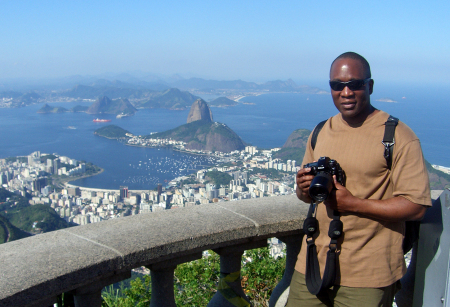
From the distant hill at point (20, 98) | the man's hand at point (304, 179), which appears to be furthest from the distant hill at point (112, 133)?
the man's hand at point (304, 179)

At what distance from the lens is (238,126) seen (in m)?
77.3

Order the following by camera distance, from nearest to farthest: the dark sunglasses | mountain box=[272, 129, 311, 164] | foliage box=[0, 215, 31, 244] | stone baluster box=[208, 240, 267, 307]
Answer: the dark sunglasses, stone baluster box=[208, 240, 267, 307], foliage box=[0, 215, 31, 244], mountain box=[272, 129, 311, 164]

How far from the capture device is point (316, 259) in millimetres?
1631

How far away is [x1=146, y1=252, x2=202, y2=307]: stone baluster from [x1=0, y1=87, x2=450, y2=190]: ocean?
71.5 ft

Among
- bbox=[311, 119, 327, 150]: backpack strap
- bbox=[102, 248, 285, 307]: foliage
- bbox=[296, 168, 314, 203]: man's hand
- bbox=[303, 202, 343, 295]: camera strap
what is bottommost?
bbox=[102, 248, 285, 307]: foliage

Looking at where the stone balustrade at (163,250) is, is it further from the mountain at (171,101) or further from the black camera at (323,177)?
the mountain at (171,101)

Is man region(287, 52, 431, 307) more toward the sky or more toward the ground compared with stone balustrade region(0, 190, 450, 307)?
more toward the sky

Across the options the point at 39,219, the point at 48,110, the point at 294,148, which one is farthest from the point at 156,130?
the point at 39,219

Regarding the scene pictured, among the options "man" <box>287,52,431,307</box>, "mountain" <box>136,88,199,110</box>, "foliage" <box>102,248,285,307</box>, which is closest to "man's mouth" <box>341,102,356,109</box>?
"man" <box>287,52,431,307</box>

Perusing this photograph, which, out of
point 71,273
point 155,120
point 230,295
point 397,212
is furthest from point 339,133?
point 155,120

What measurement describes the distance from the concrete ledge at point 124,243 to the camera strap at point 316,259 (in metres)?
0.35

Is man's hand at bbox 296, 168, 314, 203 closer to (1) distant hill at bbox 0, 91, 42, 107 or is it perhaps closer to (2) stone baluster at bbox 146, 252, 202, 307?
(2) stone baluster at bbox 146, 252, 202, 307

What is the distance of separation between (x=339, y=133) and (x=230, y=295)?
979 millimetres

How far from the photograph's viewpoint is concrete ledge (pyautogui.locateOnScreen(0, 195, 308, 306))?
4.38ft
